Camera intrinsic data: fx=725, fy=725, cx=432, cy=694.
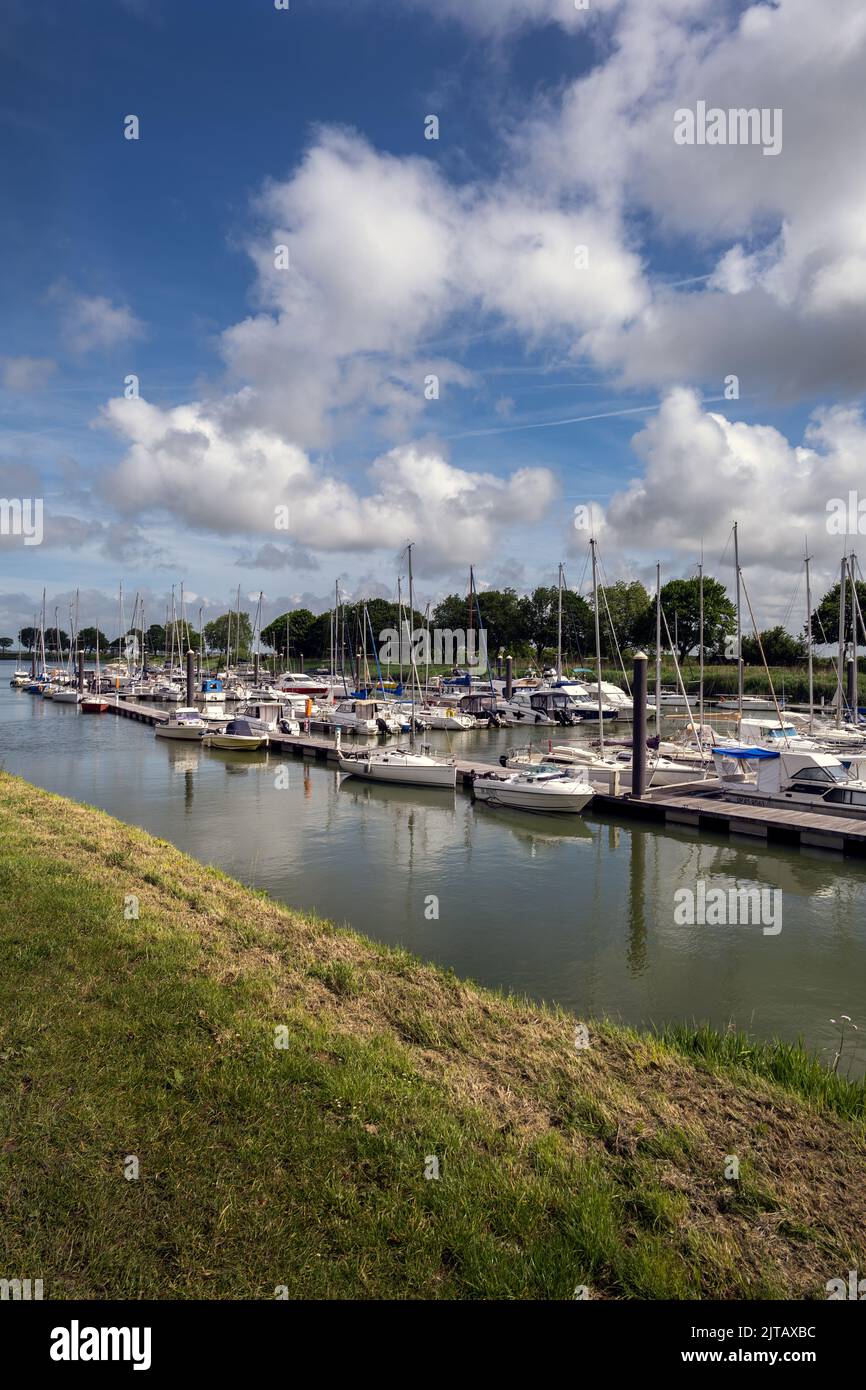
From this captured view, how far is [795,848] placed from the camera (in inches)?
1072

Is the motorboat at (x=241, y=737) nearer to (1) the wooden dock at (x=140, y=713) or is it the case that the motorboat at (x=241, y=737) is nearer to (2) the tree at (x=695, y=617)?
(1) the wooden dock at (x=140, y=713)

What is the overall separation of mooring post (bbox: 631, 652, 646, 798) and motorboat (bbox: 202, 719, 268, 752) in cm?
2827

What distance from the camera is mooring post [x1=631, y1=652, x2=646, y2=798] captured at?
31094 mm

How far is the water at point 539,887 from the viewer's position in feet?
49.4

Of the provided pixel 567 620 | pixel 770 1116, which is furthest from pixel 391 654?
pixel 770 1116

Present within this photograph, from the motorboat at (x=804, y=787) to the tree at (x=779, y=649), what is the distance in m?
93.5

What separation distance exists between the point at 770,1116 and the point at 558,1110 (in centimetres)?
255

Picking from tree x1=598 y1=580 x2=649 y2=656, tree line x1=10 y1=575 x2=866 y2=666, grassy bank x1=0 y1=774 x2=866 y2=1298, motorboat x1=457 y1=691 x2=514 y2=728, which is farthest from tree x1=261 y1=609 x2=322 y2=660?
grassy bank x1=0 y1=774 x2=866 y2=1298

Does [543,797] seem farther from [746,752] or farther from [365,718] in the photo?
[365,718]

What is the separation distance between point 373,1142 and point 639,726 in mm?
26610

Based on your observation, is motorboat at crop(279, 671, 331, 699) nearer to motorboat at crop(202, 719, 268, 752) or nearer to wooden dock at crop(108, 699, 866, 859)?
motorboat at crop(202, 719, 268, 752)

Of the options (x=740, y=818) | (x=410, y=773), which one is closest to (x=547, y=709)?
(x=410, y=773)
